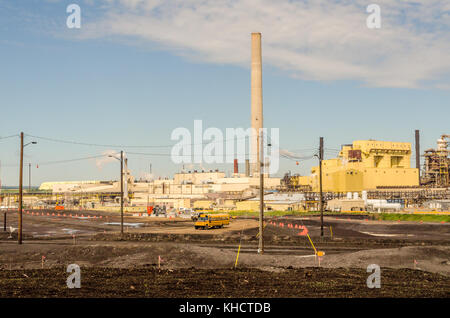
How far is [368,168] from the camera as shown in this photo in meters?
123

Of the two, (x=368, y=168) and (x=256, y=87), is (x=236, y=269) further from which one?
(x=368, y=168)

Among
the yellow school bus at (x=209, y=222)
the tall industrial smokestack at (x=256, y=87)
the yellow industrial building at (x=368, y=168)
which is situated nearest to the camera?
the yellow school bus at (x=209, y=222)

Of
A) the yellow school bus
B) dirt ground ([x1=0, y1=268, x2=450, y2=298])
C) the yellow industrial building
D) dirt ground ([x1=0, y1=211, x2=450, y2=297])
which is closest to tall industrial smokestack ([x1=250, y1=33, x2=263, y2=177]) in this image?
the yellow industrial building

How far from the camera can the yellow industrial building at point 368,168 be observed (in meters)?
119

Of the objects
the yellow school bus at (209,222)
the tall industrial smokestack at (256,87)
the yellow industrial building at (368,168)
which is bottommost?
the yellow school bus at (209,222)

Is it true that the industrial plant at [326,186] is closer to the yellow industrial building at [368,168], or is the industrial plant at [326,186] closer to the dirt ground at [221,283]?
the yellow industrial building at [368,168]

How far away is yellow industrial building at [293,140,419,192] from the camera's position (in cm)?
11894

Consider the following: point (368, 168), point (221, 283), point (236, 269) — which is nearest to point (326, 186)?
point (368, 168)

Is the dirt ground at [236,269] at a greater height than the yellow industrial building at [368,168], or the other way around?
the yellow industrial building at [368,168]

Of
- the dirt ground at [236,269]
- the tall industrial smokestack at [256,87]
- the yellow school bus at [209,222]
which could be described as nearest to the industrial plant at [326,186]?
the tall industrial smokestack at [256,87]
